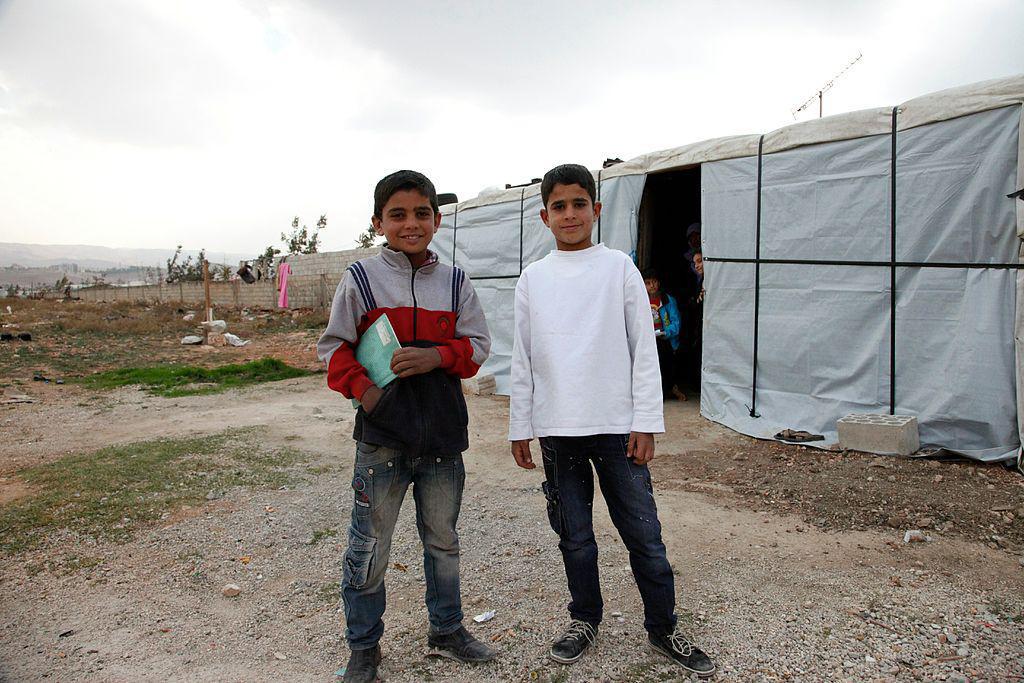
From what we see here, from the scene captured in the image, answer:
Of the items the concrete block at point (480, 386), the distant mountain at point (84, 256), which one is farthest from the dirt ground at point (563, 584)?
the distant mountain at point (84, 256)

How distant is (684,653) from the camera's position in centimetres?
200

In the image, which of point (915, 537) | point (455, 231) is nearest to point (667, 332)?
point (455, 231)

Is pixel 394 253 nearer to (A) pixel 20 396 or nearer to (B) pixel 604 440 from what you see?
(B) pixel 604 440

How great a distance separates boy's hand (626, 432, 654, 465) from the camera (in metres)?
1.96

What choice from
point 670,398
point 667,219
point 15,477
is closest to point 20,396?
point 15,477

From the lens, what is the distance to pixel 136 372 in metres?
8.90

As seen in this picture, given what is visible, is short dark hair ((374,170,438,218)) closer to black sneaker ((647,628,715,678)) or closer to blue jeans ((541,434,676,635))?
blue jeans ((541,434,676,635))

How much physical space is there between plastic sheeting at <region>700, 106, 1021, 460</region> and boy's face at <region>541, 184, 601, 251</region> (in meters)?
3.52

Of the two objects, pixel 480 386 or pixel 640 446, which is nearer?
pixel 640 446

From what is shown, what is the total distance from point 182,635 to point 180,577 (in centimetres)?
55

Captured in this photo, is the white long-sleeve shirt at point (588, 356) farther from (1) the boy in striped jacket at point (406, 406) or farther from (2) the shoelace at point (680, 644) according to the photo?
(2) the shoelace at point (680, 644)

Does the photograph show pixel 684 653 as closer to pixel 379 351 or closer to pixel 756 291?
pixel 379 351

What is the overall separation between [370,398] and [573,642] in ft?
3.39

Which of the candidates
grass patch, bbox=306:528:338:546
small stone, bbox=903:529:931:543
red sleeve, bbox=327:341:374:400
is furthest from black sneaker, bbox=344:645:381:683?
small stone, bbox=903:529:931:543
